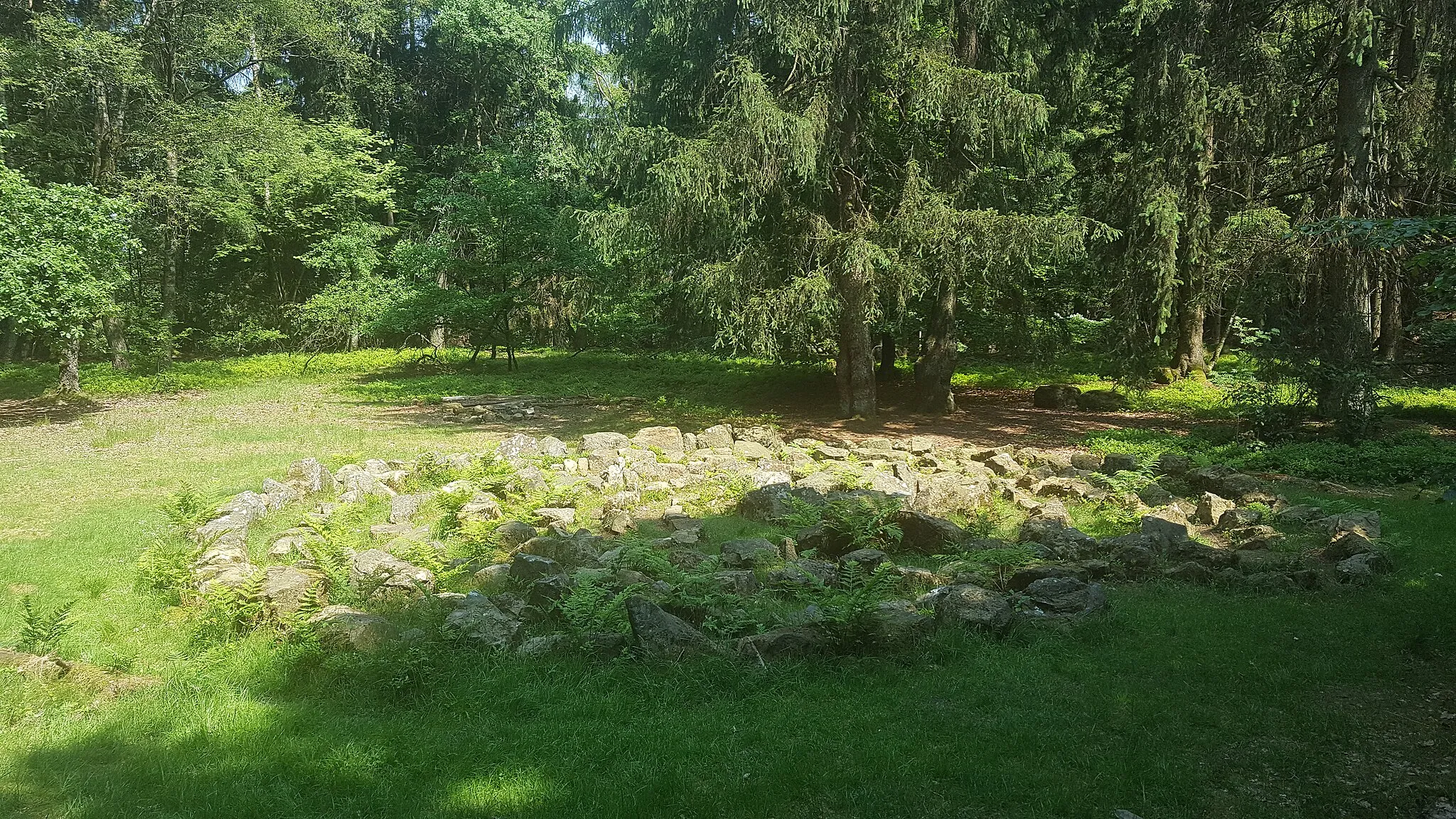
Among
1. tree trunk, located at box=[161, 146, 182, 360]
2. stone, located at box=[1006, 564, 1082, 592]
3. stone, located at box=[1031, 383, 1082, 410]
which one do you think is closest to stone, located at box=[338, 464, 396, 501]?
stone, located at box=[1006, 564, 1082, 592]

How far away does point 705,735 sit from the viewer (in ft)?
15.5

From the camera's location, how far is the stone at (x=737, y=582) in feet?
22.3

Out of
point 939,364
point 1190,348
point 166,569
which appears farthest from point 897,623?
point 1190,348

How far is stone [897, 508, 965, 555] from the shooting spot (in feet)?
27.6

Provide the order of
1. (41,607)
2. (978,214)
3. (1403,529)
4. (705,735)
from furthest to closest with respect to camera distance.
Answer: (978,214) < (1403,529) < (41,607) < (705,735)

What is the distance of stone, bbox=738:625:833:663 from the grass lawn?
0.17 m

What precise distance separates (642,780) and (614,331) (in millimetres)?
29797

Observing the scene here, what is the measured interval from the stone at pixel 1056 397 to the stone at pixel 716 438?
27.1 feet

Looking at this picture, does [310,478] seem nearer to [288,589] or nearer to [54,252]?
[288,589]

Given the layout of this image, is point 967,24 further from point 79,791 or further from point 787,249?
point 79,791

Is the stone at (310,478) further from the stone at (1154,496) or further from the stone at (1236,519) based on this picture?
the stone at (1236,519)

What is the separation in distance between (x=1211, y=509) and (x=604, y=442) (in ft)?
26.1

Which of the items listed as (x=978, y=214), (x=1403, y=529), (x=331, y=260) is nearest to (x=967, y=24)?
(x=978, y=214)

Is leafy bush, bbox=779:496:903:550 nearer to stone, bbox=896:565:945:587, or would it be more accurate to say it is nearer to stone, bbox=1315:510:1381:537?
stone, bbox=896:565:945:587
